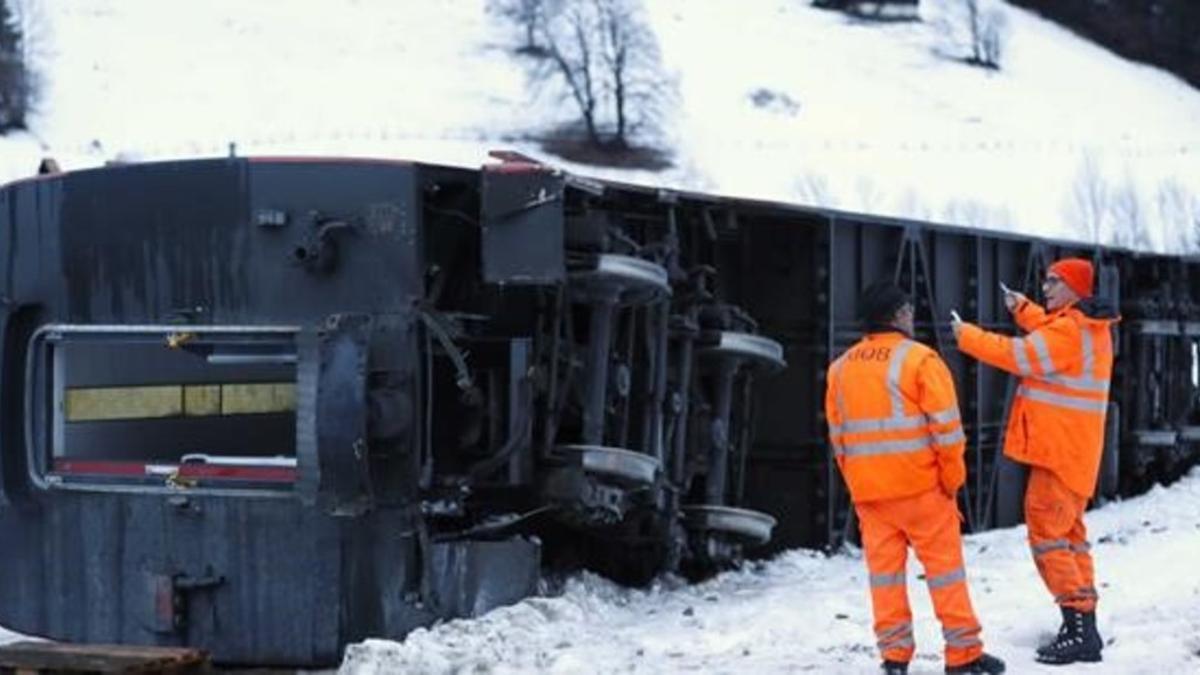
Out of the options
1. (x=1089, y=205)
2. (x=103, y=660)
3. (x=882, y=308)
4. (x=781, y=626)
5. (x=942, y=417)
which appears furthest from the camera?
(x=1089, y=205)

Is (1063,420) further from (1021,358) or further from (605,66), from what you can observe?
(605,66)

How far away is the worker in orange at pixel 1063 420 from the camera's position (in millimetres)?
6242

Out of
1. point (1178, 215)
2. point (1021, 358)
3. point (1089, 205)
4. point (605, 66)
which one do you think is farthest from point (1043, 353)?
point (605, 66)

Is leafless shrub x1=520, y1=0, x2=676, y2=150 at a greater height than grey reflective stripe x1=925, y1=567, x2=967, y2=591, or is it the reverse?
leafless shrub x1=520, y1=0, x2=676, y2=150

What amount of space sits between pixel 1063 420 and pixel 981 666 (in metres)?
1.01

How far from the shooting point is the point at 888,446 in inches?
232

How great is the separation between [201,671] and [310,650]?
1.80 feet

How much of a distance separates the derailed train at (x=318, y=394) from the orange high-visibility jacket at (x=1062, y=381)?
5.74 feet

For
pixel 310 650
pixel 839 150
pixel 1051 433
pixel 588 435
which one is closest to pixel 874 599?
pixel 1051 433

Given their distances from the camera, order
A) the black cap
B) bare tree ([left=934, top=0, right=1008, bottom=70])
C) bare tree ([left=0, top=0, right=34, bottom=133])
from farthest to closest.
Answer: bare tree ([left=934, top=0, right=1008, bottom=70]) → bare tree ([left=0, top=0, right=34, bottom=133]) → the black cap

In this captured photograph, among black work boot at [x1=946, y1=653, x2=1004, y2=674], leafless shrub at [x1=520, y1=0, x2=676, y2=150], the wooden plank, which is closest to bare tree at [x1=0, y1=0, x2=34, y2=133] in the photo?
leafless shrub at [x1=520, y1=0, x2=676, y2=150]

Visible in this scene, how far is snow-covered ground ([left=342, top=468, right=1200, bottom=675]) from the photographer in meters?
6.25

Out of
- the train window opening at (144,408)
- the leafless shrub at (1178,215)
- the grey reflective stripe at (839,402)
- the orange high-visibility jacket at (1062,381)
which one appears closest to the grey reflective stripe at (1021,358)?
the orange high-visibility jacket at (1062,381)

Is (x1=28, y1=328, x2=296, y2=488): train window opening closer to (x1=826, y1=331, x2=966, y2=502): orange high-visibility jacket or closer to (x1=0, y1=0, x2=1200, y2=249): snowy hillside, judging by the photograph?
(x1=826, y1=331, x2=966, y2=502): orange high-visibility jacket
